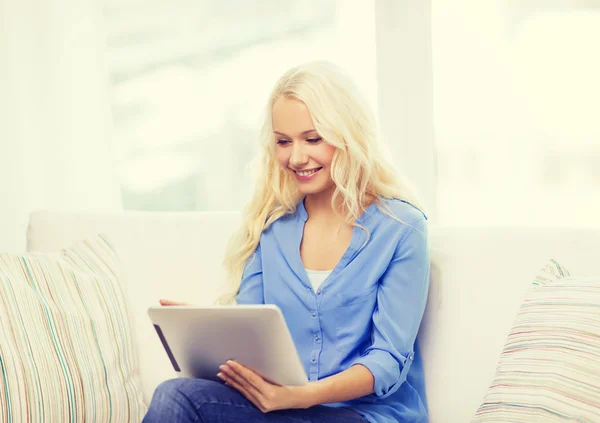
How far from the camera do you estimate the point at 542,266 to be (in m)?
1.55

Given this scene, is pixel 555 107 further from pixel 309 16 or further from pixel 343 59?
pixel 309 16

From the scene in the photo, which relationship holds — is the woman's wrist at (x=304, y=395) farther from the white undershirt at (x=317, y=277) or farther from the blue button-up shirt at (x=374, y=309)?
the white undershirt at (x=317, y=277)

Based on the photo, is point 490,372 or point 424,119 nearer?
point 490,372

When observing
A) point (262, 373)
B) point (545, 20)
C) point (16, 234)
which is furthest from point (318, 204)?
point (16, 234)

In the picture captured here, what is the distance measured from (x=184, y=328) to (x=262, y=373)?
0.17 metres

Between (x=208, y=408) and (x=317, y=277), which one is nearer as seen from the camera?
(x=208, y=408)

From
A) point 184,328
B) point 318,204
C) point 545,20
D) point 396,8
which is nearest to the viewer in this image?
point 184,328

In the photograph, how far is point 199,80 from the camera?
2896 mm

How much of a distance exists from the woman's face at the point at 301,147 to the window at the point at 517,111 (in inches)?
39.8

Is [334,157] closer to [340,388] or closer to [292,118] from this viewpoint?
[292,118]

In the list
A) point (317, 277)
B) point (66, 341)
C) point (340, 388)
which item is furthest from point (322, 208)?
point (66, 341)

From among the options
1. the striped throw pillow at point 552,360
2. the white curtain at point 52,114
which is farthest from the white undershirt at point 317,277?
the white curtain at point 52,114

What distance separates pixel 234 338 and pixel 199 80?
1738mm

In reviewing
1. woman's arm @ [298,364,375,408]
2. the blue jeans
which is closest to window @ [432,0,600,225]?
woman's arm @ [298,364,375,408]
